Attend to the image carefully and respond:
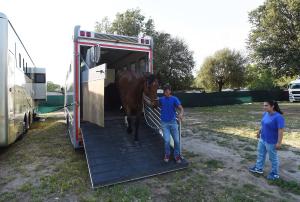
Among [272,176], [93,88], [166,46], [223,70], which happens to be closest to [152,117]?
[93,88]

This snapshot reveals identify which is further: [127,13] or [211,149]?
[127,13]

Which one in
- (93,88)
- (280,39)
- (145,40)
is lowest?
(93,88)

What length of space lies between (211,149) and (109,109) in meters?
3.59

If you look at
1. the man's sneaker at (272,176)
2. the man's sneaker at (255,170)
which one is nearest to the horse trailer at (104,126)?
the man's sneaker at (255,170)

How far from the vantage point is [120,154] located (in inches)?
238

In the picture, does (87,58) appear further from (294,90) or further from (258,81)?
(258,81)

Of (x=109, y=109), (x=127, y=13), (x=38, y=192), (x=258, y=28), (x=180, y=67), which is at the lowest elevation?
(x=38, y=192)

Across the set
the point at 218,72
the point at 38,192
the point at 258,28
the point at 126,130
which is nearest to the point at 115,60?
the point at 126,130

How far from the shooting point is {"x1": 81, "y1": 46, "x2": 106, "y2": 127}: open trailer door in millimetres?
5626

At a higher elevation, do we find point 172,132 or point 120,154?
point 172,132

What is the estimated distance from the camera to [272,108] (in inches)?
217

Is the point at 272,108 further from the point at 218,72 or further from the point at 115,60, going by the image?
the point at 218,72

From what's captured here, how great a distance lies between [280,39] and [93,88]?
2774 cm

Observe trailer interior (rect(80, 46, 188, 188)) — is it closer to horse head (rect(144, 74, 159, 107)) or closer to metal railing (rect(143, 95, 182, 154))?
metal railing (rect(143, 95, 182, 154))
